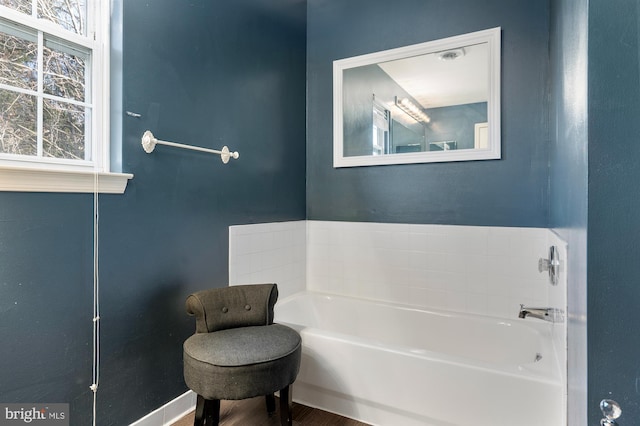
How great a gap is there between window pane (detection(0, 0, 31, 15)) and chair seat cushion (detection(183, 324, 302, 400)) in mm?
1530

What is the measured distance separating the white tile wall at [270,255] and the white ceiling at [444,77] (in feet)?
4.47

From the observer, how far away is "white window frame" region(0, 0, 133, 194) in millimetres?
1347

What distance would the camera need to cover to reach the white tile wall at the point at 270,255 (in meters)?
2.30

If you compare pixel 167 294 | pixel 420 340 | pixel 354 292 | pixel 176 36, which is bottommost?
pixel 420 340

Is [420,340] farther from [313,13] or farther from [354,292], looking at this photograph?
[313,13]

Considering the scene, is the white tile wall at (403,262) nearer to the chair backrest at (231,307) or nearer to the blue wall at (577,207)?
the chair backrest at (231,307)

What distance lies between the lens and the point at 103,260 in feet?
5.14

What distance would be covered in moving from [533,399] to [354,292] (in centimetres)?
146

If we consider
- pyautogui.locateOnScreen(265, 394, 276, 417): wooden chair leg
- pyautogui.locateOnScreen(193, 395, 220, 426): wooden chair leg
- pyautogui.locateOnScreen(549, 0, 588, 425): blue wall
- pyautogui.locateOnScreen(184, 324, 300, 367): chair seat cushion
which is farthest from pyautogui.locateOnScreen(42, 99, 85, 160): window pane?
pyautogui.locateOnScreen(549, 0, 588, 425): blue wall

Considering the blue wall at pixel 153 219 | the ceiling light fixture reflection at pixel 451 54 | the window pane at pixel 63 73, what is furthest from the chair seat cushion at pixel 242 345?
the ceiling light fixture reflection at pixel 451 54

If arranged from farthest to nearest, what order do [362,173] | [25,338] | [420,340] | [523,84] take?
1. [362,173]
2. [420,340]
3. [523,84]
4. [25,338]

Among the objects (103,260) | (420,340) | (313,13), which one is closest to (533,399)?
(420,340)

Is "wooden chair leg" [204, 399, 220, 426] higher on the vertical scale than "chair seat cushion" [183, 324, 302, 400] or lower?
lower

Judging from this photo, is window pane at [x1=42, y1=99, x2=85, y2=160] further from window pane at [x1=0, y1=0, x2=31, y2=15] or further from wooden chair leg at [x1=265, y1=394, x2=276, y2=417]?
wooden chair leg at [x1=265, y1=394, x2=276, y2=417]
